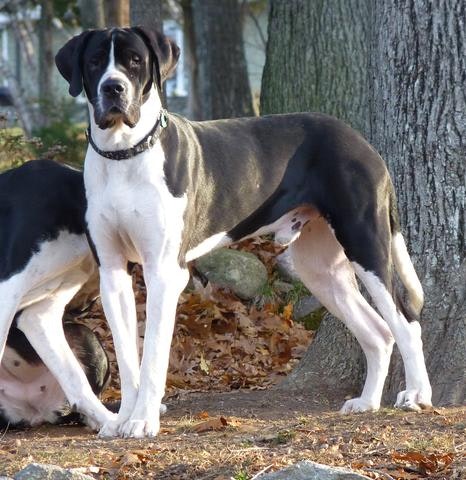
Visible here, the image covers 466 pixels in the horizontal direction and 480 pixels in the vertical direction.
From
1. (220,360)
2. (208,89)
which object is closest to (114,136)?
(220,360)

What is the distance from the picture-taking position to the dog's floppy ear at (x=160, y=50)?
5.70 metres

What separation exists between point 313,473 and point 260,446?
91cm

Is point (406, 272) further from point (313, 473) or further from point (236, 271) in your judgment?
point (236, 271)

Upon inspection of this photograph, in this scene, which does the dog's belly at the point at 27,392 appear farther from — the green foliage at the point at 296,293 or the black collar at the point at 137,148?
the green foliage at the point at 296,293

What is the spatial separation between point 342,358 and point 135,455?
8.38 ft

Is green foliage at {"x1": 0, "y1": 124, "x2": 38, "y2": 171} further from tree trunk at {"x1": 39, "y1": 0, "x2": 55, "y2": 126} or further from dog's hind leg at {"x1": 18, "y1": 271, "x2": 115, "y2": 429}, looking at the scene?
tree trunk at {"x1": 39, "y1": 0, "x2": 55, "y2": 126}

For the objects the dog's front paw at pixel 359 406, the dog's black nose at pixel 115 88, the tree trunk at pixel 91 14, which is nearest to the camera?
the dog's black nose at pixel 115 88

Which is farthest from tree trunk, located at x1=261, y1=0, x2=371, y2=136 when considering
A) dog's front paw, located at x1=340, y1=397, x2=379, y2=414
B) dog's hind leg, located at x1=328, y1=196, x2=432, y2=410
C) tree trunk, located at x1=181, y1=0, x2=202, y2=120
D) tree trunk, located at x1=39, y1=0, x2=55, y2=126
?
tree trunk, located at x1=39, y1=0, x2=55, y2=126

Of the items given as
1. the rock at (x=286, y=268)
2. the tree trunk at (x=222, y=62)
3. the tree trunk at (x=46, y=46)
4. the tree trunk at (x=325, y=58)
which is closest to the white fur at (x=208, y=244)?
the rock at (x=286, y=268)

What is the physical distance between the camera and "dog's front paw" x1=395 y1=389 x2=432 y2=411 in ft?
19.9

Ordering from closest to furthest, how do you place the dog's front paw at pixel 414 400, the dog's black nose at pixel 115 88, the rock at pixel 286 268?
the dog's black nose at pixel 115 88 → the dog's front paw at pixel 414 400 → the rock at pixel 286 268

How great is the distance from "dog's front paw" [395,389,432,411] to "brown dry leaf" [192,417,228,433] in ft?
3.29

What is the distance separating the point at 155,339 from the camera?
573 cm

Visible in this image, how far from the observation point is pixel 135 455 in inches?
192
